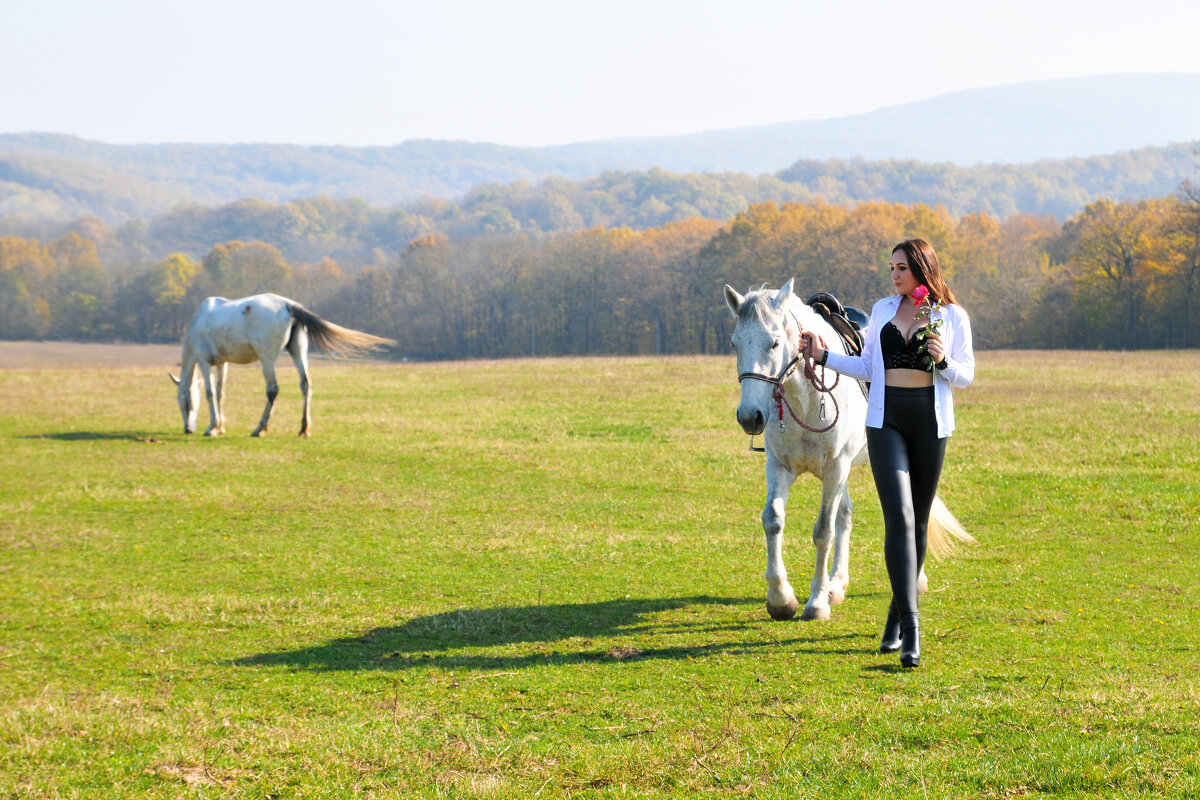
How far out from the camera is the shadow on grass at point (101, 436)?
1895cm

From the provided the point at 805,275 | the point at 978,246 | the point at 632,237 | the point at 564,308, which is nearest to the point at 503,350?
the point at 564,308

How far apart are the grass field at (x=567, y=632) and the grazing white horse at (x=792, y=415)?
359mm

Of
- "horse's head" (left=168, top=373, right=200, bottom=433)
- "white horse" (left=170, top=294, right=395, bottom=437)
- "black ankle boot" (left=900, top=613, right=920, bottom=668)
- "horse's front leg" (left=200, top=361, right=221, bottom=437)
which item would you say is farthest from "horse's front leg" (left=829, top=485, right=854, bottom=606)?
"horse's head" (left=168, top=373, right=200, bottom=433)

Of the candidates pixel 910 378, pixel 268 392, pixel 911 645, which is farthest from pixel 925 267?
pixel 268 392

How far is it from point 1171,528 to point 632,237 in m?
87.1

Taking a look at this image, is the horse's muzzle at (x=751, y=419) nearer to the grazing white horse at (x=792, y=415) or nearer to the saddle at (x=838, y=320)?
the grazing white horse at (x=792, y=415)

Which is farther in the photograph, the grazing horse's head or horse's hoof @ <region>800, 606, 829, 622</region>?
horse's hoof @ <region>800, 606, 829, 622</region>

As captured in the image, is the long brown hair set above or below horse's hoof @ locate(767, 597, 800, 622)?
above

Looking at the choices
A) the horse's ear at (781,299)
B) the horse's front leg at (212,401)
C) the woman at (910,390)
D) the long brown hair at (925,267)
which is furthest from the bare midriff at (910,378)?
the horse's front leg at (212,401)

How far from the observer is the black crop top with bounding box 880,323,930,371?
5387 mm

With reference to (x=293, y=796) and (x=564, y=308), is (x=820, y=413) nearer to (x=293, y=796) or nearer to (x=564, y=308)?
(x=293, y=796)

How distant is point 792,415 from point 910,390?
1.26 meters

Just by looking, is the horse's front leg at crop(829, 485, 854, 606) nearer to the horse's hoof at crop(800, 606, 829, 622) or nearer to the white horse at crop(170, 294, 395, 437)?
the horse's hoof at crop(800, 606, 829, 622)

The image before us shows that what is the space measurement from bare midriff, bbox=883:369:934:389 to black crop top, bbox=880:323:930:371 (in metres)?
0.02
